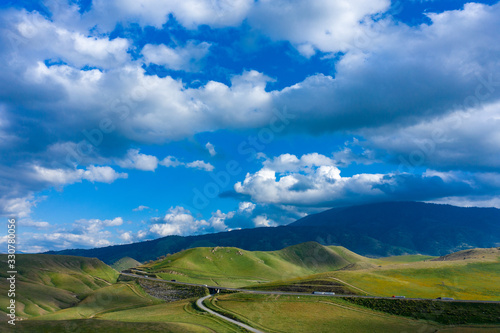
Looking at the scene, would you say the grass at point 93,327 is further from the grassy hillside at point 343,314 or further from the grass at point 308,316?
the grassy hillside at point 343,314

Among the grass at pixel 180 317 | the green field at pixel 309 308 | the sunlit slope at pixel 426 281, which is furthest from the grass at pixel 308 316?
the sunlit slope at pixel 426 281

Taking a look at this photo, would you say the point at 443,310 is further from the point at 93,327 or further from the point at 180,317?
the point at 93,327

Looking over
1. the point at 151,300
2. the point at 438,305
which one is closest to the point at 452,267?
the point at 438,305

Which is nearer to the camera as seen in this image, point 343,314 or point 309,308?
point 343,314

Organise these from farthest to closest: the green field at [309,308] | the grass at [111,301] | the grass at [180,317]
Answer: the grass at [111,301], the grass at [180,317], the green field at [309,308]

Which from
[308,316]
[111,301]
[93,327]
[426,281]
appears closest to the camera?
[93,327]

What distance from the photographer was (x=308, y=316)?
101250mm

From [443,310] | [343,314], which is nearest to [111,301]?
A: [343,314]

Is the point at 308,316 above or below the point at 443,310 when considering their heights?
below

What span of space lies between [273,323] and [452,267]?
151129mm

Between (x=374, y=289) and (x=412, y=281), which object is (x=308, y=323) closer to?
(x=374, y=289)

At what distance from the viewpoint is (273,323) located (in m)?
94.5

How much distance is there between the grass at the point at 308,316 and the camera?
299ft

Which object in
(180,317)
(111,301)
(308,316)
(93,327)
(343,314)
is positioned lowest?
(111,301)
